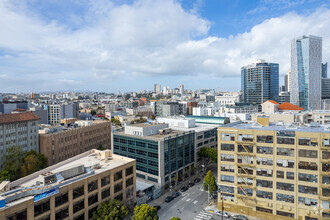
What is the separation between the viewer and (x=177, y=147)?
7238 centimetres

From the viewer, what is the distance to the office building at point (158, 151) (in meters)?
66.5

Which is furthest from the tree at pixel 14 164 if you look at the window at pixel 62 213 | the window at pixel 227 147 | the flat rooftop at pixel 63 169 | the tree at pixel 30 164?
the window at pixel 227 147

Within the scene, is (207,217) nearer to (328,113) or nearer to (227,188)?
(227,188)

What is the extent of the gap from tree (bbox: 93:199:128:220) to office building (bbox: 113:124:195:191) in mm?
22205

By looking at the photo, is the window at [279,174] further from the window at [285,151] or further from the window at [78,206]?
the window at [78,206]

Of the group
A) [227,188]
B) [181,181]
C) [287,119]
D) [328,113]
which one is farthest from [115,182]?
[328,113]

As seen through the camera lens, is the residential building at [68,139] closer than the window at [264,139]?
No

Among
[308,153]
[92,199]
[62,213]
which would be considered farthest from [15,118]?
[308,153]

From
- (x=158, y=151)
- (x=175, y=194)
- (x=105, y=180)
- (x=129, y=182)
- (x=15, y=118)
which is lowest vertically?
(x=175, y=194)

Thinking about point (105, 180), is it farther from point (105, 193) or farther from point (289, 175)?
point (289, 175)

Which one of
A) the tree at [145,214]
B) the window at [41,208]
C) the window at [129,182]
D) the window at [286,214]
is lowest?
the window at [286,214]

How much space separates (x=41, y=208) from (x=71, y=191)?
210 inches

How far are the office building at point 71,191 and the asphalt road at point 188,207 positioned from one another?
30.6 feet

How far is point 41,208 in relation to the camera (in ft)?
116
